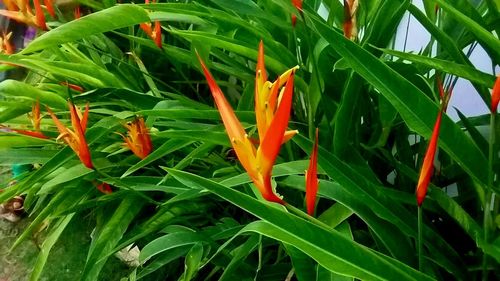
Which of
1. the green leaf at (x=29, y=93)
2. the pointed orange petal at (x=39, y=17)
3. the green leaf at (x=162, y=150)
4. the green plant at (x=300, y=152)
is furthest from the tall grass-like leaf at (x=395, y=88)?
the green leaf at (x=29, y=93)

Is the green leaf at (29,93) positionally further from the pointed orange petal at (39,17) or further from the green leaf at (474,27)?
the green leaf at (474,27)

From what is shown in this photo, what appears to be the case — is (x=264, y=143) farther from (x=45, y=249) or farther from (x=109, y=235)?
(x=45, y=249)

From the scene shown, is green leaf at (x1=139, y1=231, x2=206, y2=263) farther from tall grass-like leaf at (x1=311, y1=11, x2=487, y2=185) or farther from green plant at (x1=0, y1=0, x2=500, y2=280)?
tall grass-like leaf at (x1=311, y1=11, x2=487, y2=185)

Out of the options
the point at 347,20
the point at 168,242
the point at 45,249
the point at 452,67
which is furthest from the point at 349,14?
the point at 45,249

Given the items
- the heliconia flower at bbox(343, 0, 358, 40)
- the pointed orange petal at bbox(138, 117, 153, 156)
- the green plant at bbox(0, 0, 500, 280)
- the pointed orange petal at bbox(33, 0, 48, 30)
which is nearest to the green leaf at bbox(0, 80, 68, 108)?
the green plant at bbox(0, 0, 500, 280)

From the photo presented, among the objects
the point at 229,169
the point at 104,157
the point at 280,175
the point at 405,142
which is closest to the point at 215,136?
the point at 280,175

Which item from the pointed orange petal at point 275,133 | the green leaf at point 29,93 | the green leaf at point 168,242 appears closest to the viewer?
the pointed orange petal at point 275,133
